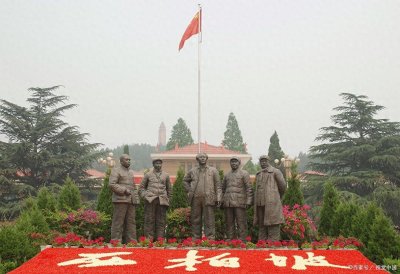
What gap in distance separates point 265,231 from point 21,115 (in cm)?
1849

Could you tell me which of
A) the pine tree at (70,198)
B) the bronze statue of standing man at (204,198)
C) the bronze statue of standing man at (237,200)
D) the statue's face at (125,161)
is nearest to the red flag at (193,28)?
the pine tree at (70,198)

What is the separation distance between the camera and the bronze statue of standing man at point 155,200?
777cm

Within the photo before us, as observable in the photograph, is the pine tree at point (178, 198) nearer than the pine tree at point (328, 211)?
No

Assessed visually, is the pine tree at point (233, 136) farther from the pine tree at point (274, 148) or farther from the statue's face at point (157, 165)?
the statue's face at point (157, 165)

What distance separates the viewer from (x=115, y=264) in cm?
557

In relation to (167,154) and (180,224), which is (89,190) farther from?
(180,224)

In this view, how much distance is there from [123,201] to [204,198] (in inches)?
64.4

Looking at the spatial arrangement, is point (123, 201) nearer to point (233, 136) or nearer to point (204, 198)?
point (204, 198)

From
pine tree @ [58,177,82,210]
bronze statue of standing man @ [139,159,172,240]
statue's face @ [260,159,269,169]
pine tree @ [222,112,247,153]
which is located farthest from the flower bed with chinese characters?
pine tree @ [222,112,247,153]

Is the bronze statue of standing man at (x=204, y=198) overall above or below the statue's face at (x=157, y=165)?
below

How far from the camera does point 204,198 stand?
7629 mm

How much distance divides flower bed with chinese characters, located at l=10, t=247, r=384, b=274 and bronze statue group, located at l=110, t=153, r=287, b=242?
96cm

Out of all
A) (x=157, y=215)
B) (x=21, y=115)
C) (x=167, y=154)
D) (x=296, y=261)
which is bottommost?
(x=296, y=261)

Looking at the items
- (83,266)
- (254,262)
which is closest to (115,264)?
(83,266)
